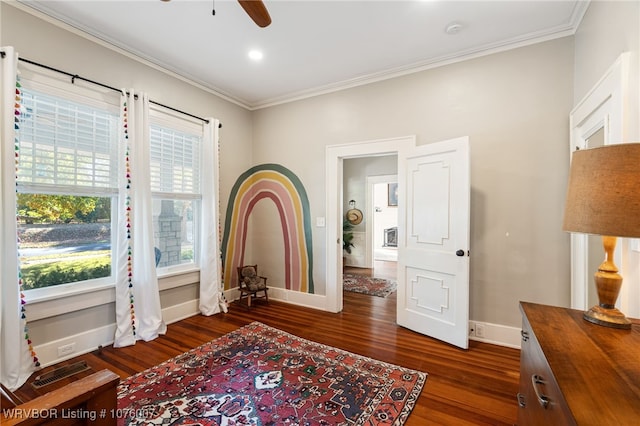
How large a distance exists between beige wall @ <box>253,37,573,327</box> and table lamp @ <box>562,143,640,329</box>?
1.62 metres

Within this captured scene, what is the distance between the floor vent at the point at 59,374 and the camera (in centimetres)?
208

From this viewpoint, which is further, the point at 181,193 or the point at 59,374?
the point at 181,193

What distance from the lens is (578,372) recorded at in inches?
33.0

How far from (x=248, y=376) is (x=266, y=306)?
5.56 feet

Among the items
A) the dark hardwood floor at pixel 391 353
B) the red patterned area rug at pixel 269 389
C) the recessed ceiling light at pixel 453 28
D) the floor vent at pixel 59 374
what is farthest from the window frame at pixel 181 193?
the recessed ceiling light at pixel 453 28

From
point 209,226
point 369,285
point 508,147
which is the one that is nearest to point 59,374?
point 209,226

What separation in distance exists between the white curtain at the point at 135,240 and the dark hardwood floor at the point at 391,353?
7.9 inches

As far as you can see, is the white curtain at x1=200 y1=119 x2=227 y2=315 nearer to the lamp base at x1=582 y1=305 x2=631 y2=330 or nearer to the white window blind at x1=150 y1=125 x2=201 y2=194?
the white window blind at x1=150 y1=125 x2=201 y2=194

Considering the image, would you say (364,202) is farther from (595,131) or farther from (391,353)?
(595,131)

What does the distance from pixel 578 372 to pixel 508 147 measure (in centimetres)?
243

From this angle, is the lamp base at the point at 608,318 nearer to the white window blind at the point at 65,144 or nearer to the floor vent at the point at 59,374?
the floor vent at the point at 59,374

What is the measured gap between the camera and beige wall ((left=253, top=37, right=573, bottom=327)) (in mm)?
2533

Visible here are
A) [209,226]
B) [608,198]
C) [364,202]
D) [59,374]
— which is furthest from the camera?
[364,202]

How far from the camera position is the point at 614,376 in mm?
810
